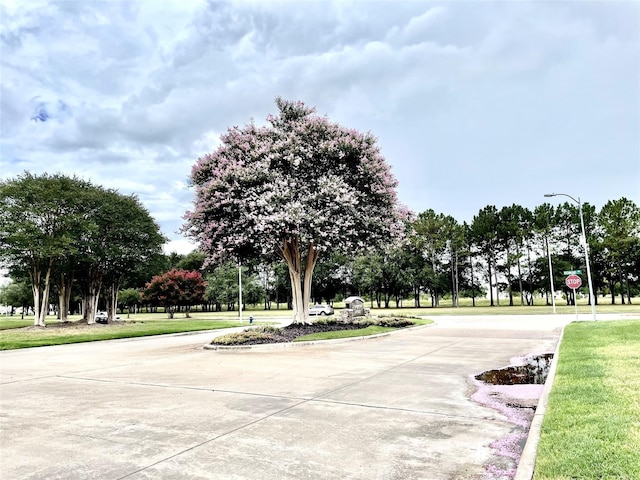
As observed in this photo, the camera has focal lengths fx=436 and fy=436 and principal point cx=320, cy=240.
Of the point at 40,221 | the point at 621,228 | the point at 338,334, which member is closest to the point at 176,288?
the point at 40,221

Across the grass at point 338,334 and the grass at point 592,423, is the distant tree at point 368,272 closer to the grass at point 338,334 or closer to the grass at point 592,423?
the grass at point 338,334

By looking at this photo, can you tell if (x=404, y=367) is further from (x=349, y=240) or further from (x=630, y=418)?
(x=349, y=240)

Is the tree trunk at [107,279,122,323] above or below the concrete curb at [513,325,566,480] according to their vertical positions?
above

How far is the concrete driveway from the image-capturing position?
4.32 meters

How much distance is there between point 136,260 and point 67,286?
8704 mm

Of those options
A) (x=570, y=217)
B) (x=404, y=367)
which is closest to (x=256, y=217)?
(x=404, y=367)

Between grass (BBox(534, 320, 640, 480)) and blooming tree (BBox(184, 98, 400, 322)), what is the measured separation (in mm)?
10759

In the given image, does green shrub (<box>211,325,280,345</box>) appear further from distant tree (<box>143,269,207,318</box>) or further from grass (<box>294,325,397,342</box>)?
distant tree (<box>143,269,207,318</box>)

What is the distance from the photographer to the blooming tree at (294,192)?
17531 millimetres

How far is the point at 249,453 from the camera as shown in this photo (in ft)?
15.3

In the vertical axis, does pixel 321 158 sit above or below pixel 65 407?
above

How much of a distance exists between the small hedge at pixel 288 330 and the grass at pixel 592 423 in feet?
34.0

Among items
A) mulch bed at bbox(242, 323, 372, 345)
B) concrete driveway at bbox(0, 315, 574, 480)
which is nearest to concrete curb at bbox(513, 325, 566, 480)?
concrete driveway at bbox(0, 315, 574, 480)

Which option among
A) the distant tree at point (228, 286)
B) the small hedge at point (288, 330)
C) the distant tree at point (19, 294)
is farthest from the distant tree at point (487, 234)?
the distant tree at point (19, 294)
